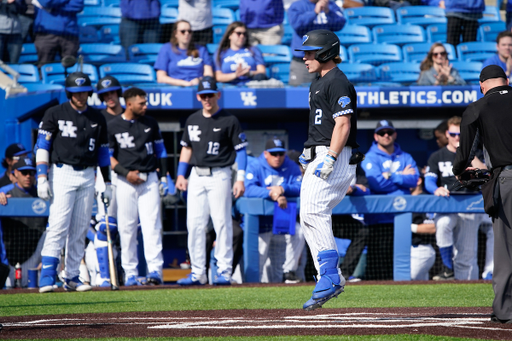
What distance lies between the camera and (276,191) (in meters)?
7.80

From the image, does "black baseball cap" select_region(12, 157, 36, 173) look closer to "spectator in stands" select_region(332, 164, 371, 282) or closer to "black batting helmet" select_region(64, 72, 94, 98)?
"black batting helmet" select_region(64, 72, 94, 98)

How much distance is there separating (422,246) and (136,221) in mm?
3232

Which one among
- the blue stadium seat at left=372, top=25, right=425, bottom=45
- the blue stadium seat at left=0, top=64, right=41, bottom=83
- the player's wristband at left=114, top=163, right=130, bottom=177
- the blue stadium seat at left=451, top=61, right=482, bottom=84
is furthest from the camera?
the blue stadium seat at left=372, top=25, right=425, bottom=45

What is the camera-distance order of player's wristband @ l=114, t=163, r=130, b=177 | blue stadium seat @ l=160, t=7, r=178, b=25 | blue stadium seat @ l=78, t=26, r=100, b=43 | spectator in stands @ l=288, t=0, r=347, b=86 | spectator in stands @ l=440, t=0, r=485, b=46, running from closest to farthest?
player's wristband @ l=114, t=163, r=130, b=177
spectator in stands @ l=288, t=0, r=347, b=86
blue stadium seat @ l=78, t=26, r=100, b=43
blue stadium seat @ l=160, t=7, r=178, b=25
spectator in stands @ l=440, t=0, r=485, b=46

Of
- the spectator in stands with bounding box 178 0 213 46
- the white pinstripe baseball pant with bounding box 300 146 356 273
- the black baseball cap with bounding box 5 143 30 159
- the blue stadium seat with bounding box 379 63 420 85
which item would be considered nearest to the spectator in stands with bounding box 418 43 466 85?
the blue stadium seat with bounding box 379 63 420 85

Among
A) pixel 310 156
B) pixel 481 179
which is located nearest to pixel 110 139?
pixel 310 156

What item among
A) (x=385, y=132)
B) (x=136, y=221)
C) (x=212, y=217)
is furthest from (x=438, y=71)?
(x=136, y=221)

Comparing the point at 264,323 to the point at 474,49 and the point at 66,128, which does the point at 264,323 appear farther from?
the point at 474,49

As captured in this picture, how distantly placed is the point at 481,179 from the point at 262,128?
624cm

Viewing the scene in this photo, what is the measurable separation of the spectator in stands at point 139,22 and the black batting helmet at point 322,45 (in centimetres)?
640

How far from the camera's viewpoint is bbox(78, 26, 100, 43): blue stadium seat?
1134cm

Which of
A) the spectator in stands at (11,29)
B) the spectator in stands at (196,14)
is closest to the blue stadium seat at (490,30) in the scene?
the spectator in stands at (196,14)

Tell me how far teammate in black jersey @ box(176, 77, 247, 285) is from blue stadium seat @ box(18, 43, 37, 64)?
3.94m

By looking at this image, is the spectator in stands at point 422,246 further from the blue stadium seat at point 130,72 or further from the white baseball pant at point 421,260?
the blue stadium seat at point 130,72
